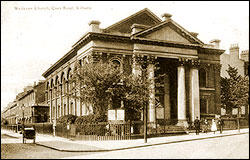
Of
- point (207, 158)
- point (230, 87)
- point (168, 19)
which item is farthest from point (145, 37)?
point (207, 158)

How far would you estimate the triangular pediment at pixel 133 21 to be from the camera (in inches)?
1405

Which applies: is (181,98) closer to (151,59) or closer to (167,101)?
(167,101)

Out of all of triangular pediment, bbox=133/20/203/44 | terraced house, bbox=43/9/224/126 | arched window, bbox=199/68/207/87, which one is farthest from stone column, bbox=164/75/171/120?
triangular pediment, bbox=133/20/203/44

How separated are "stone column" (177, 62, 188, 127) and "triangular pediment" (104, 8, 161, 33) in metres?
6.49

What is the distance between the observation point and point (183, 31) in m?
36.0

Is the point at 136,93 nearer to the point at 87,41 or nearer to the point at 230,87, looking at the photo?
the point at 87,41

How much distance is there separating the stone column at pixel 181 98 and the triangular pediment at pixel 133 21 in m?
6.49

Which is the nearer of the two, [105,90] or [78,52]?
[105,90]

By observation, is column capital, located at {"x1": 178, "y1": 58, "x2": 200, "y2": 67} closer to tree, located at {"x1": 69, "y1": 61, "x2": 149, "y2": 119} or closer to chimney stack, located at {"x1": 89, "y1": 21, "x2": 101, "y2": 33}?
chimney stack, located at {"x1": 89, "y1": 21, "x2": 101, "y2": 33}

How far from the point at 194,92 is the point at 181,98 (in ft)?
7.60

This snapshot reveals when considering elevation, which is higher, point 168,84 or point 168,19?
point 168,19

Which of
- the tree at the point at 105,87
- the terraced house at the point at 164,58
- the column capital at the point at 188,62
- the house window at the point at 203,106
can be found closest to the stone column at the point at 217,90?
the terraced house at the point at 164,58

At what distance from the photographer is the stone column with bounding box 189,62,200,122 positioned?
36719 mm

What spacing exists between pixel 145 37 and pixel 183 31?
4.78 m
